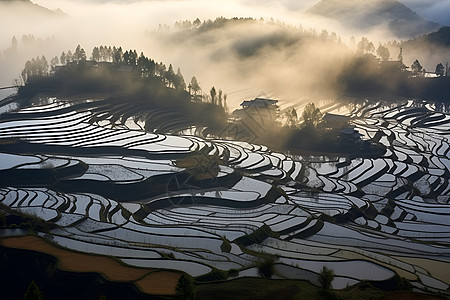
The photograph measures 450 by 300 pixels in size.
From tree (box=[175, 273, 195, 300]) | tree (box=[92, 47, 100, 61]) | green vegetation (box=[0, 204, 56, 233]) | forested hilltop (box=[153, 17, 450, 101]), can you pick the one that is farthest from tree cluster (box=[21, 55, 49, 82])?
tree (box=[175, 273, 195, 300])

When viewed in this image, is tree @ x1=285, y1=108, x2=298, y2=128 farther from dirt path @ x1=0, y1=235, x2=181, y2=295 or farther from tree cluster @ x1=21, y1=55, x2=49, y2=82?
dirt path @ x1=0, y1=235, x2=181, y2=295

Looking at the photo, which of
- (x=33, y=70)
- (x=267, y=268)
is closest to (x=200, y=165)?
(x=267, y=268)

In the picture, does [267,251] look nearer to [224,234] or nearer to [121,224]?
[224,234]

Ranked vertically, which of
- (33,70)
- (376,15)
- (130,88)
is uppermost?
(376,15)

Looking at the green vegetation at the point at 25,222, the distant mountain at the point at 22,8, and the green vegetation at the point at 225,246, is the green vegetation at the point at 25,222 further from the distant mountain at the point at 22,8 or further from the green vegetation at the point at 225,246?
the distant mountain at the point at 22,8

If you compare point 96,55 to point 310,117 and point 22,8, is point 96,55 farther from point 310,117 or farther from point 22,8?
point 22,8
